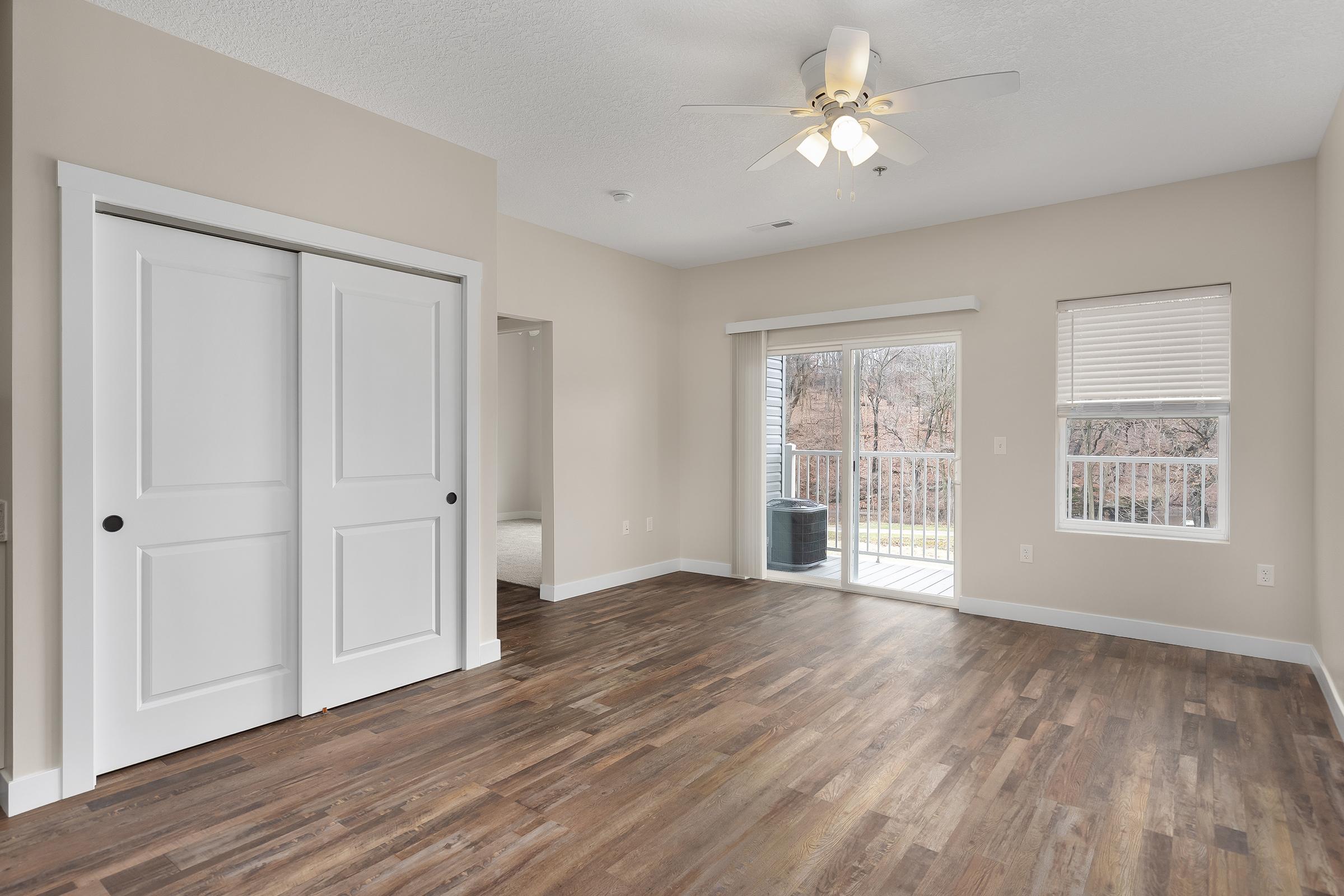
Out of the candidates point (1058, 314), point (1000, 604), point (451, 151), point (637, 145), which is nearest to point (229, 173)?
point (451, 151)

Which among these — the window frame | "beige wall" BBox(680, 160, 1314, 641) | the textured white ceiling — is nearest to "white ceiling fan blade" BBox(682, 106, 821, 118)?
the textured white ceiling

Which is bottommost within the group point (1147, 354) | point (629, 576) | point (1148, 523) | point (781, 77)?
point (629, 576)

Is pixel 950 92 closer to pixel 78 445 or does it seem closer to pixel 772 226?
pixel 772 226

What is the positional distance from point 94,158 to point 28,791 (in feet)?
6.93

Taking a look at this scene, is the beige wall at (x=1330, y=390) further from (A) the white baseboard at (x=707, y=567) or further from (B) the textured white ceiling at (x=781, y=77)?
(A) the white baseboard at (x=707, y=567)

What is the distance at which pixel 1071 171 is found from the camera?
3.93 meters

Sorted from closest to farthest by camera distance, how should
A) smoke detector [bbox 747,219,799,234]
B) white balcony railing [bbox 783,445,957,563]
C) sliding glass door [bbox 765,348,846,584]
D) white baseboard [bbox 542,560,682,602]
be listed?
smoke detector [bbox 747,219,799,234] → white baseboard [bbox 542,560,682,602] → white balcony railing [bbox 783,445,957,563] → sliding glass door [bbox 765,348,846,584]

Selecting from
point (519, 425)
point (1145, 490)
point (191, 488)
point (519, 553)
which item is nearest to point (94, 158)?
point (191, 488)

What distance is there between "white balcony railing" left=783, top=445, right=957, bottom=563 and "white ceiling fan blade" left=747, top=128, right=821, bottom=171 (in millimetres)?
2926

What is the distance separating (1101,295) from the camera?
433cm

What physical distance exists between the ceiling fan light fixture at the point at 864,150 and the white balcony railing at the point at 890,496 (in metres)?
3.03

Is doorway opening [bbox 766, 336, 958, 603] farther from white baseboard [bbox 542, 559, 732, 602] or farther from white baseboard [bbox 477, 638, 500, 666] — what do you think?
white baseboard [bbox 477, 638, 500, 666]

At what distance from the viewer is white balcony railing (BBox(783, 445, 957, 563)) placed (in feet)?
18.3

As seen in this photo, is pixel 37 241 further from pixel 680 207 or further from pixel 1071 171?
pixel 1071 171
